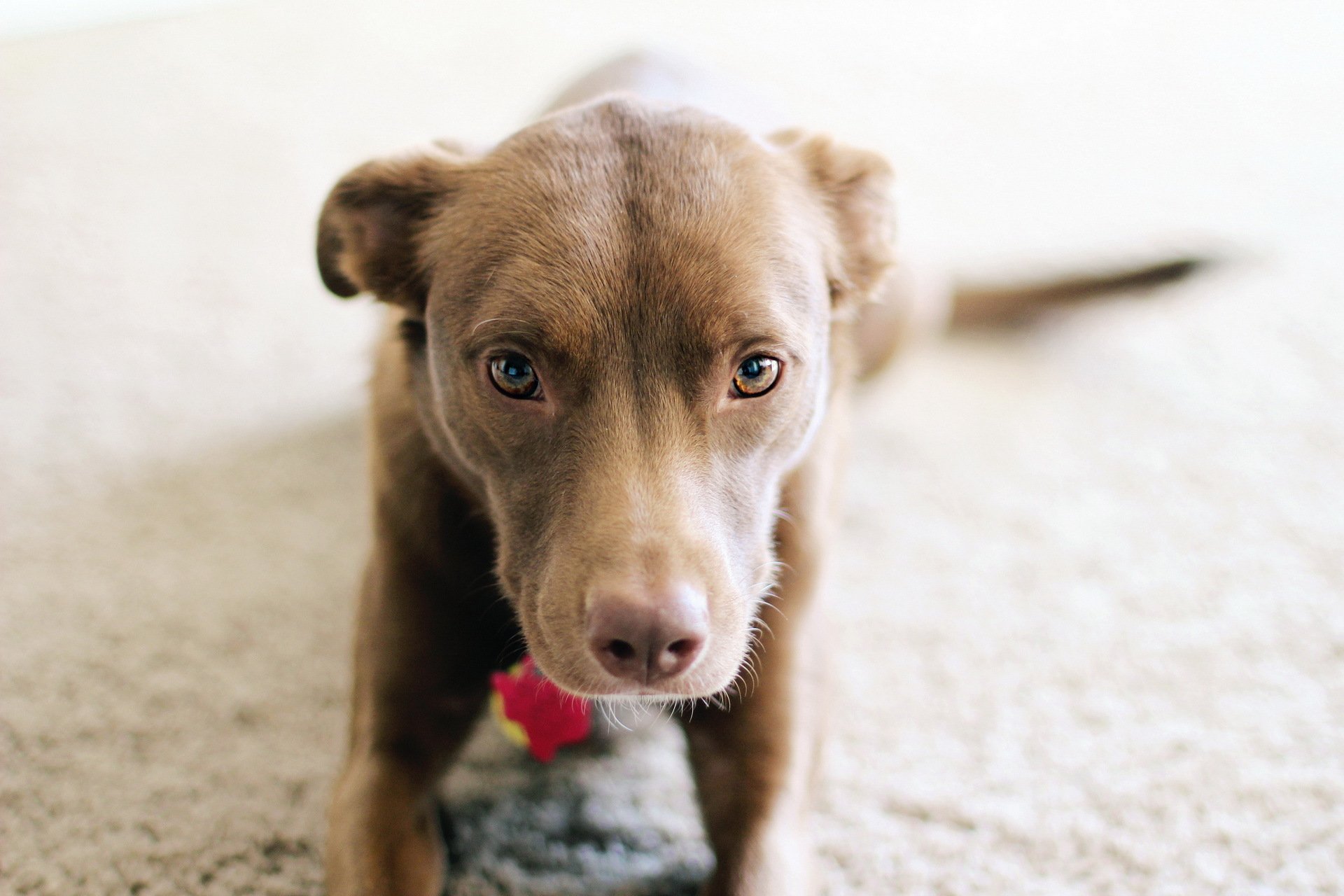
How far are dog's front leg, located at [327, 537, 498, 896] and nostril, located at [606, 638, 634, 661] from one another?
61 cm

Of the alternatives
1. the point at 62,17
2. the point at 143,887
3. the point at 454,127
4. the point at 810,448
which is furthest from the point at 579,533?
the point at 62,17

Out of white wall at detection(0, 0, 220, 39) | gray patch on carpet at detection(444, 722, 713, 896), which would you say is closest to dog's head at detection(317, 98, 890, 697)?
gray patch on carpet at detection(444, 722, 713, 896)

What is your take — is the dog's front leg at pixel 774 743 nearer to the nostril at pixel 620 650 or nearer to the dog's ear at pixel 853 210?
the dog's ear at pixel 853 210

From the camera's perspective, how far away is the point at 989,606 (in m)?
2.55

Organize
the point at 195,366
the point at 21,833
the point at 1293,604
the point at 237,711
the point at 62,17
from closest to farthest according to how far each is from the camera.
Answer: the point at 21,833, the point at 237,711, the point at 1293,604, the point at 195,366, the point at 62,17

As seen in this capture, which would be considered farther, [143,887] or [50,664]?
[50,664]

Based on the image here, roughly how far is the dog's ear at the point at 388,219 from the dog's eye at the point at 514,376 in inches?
11.1

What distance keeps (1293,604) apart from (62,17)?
568cm

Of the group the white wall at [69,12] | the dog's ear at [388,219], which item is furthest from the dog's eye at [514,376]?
the white wall at [69,12]

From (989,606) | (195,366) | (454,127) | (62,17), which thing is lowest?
(989,606)

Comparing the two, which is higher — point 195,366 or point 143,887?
point 195,366

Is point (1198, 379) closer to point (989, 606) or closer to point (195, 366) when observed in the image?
point (989, 606)

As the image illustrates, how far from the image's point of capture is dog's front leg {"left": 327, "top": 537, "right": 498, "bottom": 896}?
1.79m

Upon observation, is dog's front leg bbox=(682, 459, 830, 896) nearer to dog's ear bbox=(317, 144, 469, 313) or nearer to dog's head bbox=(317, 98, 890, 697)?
dog's head bbox=(317, 98, 890, 697)
